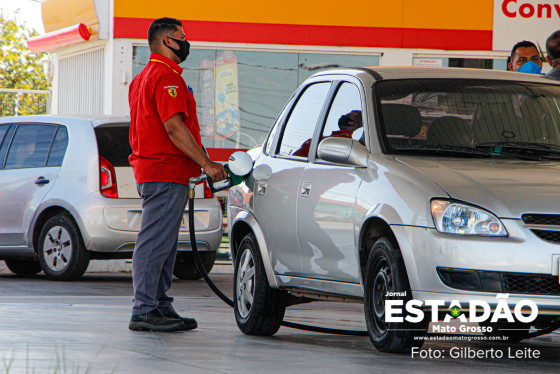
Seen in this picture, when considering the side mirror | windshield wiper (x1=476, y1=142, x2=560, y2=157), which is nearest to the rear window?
the side mirror

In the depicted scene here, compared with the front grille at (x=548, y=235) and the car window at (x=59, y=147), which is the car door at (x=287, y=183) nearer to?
the front grille at (x=548, y=235)

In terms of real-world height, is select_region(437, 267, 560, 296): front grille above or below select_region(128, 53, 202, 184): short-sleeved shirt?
below

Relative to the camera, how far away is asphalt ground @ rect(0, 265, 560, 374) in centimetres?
578

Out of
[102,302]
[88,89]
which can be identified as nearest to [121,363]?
[102,302]

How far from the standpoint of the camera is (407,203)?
19.7 ft

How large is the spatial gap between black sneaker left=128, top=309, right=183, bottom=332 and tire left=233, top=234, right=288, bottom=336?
0.44 metres

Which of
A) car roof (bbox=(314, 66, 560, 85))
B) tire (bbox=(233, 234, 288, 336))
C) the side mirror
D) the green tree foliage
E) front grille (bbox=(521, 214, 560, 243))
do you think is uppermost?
the green tree foliage

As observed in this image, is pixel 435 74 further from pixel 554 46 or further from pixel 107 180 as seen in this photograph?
pixel 107 180

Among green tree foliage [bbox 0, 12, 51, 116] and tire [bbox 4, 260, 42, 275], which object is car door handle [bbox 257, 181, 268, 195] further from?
green tree foliage [bbox 0, 12, 51, 116]

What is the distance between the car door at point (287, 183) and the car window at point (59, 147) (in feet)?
17.7

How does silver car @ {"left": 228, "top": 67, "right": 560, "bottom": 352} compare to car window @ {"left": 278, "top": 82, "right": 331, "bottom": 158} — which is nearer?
silver car @ {"left": 228, "top": 67, "right": 560, "bottom": 352}

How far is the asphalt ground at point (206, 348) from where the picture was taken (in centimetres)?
578

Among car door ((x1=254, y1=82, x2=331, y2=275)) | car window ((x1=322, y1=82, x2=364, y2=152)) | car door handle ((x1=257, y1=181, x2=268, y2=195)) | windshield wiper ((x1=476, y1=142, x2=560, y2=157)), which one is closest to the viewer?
windshield wiper ((x1=476, y1=142, x2=560, y2=157))

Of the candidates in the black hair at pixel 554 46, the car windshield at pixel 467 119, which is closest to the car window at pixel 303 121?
the car windshield at pixel 467 119
